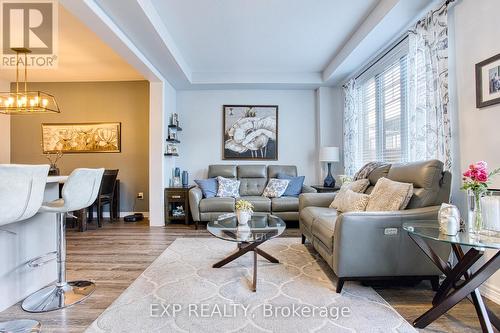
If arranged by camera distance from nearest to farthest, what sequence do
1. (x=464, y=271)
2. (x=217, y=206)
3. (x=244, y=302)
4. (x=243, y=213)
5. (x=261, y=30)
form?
(x=464, y=271), (x=244, y=302), (x=243, y=213), (x=261, y=30), (x=217, y=206)

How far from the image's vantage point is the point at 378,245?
199 cm

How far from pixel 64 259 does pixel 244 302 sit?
1.43m

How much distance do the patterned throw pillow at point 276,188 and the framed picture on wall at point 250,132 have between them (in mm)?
691

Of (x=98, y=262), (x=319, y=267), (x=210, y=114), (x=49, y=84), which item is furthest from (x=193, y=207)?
(x=49, y=84)

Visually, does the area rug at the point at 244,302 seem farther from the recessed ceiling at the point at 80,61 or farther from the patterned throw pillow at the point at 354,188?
the recessed ceiling at the point at 80,61

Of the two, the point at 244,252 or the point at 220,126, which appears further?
the point at 220,126

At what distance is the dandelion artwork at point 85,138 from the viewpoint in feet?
17.1

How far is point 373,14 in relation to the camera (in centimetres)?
289

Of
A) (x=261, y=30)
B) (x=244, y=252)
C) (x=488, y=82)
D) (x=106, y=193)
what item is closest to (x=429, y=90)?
(x=488, y=82)

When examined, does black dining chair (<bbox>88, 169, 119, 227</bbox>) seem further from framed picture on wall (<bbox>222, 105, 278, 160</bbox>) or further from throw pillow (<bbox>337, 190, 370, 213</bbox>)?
throw pillow (<bbox>337, 190, 370, 213</bbox>)

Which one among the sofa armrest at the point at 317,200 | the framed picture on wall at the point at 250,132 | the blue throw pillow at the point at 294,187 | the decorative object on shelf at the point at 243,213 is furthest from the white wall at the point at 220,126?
the decorative object on shelf at the point at 243,213

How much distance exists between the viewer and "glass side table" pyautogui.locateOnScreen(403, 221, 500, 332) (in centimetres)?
146

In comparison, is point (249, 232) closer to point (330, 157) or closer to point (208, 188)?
point (208, 188)

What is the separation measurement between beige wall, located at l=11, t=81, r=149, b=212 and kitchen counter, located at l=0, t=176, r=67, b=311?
114 inches
